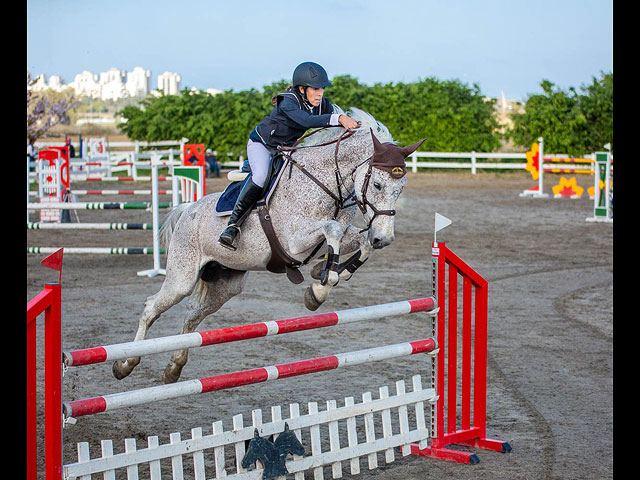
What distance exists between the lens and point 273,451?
4.04 meters

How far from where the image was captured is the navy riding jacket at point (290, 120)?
14.8 feet

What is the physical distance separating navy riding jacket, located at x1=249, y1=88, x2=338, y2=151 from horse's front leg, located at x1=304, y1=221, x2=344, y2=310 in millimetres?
561

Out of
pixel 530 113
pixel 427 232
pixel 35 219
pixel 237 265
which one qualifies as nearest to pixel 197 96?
pixel 530 113

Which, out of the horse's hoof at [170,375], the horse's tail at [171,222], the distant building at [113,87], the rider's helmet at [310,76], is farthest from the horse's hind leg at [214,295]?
the distant building at [113,87]

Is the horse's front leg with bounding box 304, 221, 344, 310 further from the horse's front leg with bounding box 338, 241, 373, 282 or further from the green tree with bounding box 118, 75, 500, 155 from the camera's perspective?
the green tree with bounding box 118, 75, 500, 155

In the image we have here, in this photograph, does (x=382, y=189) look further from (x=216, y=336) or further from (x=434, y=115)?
(x=434, y=115)

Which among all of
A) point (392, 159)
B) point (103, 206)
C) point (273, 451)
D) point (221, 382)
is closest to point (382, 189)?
point (392, 159)

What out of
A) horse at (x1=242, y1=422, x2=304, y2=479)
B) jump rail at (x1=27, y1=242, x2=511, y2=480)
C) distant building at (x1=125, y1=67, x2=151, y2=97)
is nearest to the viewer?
jump rail at (x1=27, y1=242, x2=511, y2=480)

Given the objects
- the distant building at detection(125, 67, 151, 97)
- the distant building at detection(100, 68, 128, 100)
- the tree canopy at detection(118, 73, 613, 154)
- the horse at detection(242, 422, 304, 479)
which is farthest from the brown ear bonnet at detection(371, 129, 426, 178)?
the distant building at detection(125, 67, 151, 97)

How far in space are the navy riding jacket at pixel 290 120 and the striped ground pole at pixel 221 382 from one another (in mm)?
1245

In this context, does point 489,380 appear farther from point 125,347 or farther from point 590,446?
point 125,347

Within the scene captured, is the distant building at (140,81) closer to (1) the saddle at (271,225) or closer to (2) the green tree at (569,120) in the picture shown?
(2) the green tree at (569,120)

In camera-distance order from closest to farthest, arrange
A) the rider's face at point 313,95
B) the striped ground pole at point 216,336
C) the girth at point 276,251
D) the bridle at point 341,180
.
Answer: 1. the striped ground pole at point 216,336
2. the bridle at point 341,180
3. the rider's face at point 313,95
4. the girth at point 276,251

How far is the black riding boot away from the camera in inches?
185
